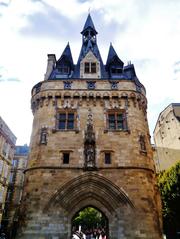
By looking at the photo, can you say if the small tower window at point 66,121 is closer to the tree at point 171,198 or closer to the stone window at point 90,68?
the stone window at point 90,68

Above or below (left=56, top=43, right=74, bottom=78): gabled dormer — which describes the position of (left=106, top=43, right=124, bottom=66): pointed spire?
above

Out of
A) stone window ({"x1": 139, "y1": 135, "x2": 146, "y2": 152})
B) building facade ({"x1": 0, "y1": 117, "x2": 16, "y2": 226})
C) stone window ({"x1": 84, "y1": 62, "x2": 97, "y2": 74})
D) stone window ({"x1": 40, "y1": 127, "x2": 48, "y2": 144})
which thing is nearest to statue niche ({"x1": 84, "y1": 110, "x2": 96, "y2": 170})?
stone window ({"x1": 40, "y1": 127, "x2": 48, "y2": 144})

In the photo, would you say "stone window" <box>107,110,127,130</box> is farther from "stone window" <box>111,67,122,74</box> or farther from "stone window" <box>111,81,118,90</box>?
"stone window" <box>111,67,122,74</box>

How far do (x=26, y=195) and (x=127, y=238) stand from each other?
19.3 feet

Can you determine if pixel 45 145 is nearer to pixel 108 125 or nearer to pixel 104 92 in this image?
pixel 108 125

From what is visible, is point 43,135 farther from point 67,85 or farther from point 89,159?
point 67,85

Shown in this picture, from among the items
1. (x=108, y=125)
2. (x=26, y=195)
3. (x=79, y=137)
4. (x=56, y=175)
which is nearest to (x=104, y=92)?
(x=108, y=125)

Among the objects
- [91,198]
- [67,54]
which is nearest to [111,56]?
[67,54]

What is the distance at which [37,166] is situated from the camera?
12.9m

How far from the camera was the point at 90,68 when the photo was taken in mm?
17062

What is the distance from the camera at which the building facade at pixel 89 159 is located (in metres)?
11.6

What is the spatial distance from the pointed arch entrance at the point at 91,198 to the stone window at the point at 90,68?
8.05 metres

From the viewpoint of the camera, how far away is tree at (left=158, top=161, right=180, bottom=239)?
1554cm

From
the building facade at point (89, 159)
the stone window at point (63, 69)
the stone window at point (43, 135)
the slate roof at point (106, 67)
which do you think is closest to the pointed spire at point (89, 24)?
A: the slate roof at point (106, 67)
